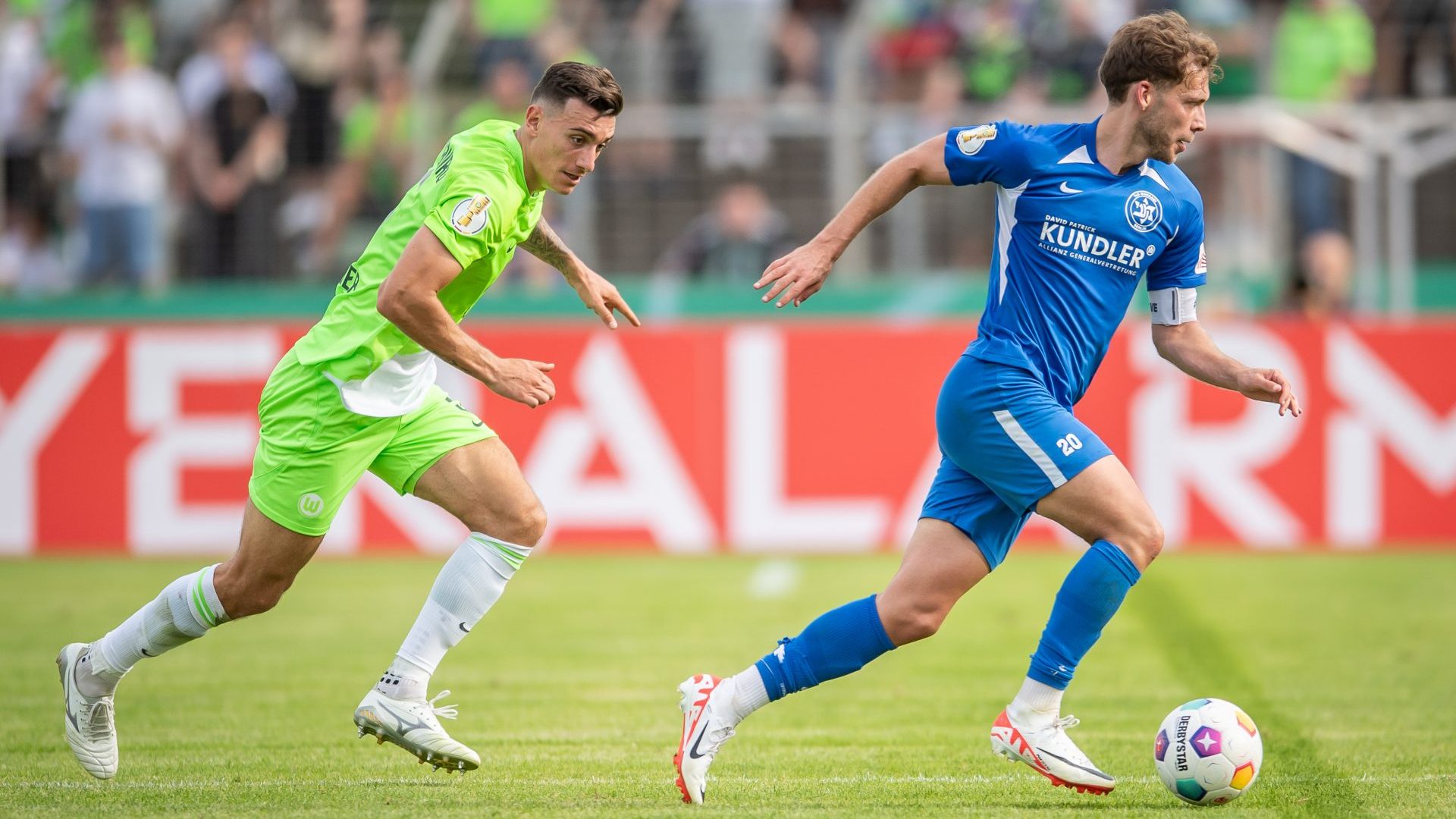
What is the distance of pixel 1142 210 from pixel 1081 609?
131 centimetres

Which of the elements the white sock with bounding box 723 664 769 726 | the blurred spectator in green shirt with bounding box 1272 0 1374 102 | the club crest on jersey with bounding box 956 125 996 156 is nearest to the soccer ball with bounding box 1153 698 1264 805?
the white sock with bounding box 723 664 769 726

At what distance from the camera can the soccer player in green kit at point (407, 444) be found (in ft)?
18.6

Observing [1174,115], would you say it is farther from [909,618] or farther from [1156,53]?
[909,618]

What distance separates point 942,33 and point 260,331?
6.99 metres

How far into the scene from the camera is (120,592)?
35.8ft

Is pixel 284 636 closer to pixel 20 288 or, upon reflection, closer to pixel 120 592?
pixel 120 592

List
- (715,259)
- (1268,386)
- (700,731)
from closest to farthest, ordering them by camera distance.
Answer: (700,731), (1268,386), (715,259)

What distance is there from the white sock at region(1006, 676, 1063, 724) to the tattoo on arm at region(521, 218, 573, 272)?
7.41 ft

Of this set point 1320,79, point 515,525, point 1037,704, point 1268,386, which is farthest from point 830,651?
point 1320,79

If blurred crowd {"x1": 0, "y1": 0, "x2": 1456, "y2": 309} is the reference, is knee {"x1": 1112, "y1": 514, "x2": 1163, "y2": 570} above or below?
below

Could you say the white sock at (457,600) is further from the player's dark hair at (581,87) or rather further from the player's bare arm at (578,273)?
the player's dark hair at (581,87)

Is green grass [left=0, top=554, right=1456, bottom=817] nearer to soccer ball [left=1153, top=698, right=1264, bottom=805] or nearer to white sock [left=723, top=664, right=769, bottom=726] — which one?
soccer ball [left=1153, top=698, right=1264, bottom=805]

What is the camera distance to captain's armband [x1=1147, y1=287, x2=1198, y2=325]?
19.3ft

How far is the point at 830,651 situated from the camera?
220 inches
